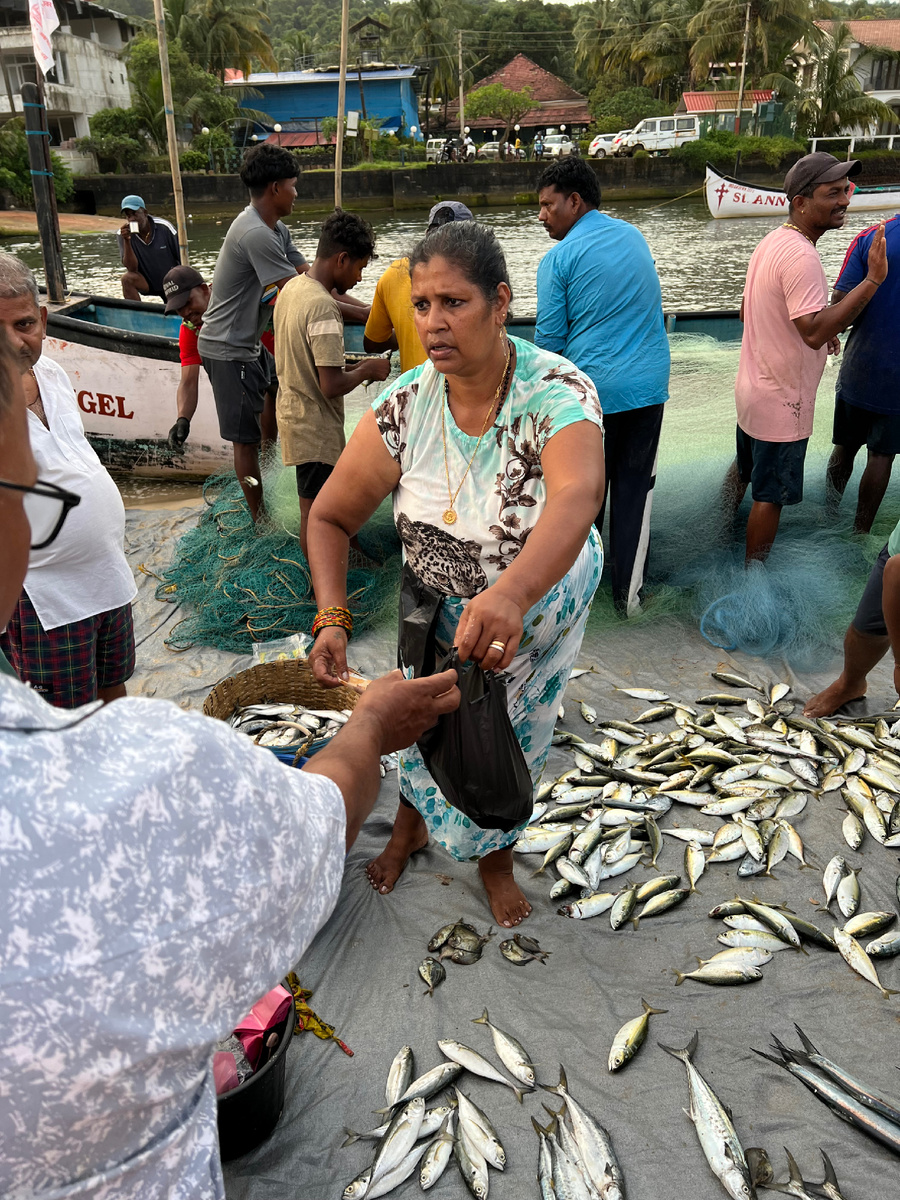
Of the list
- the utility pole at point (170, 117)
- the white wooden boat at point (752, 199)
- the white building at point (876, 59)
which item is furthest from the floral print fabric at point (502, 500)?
the white building at point (876, 59)

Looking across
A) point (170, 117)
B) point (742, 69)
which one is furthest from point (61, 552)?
point (742, 69)

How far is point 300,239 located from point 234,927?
2775cm

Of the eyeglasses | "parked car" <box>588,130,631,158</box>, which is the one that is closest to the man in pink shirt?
the eyeglasses

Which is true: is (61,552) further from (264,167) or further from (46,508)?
(264,167)

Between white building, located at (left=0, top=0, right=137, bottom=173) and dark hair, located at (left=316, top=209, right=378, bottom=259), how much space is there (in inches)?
1409

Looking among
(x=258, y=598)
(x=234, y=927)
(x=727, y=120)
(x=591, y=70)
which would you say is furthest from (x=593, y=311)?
(x=591, y=70)

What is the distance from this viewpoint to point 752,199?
26.5m

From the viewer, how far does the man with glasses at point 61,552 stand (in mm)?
2701

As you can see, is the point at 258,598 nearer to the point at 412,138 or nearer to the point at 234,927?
the point at 234,927

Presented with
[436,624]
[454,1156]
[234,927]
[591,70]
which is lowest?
[454,1156]

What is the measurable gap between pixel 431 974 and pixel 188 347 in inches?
214

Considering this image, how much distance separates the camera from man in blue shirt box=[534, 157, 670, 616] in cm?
447

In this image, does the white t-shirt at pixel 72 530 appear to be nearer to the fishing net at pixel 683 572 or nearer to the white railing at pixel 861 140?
the fishing net at pixel 683 572

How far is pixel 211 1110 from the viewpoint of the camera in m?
1.04
